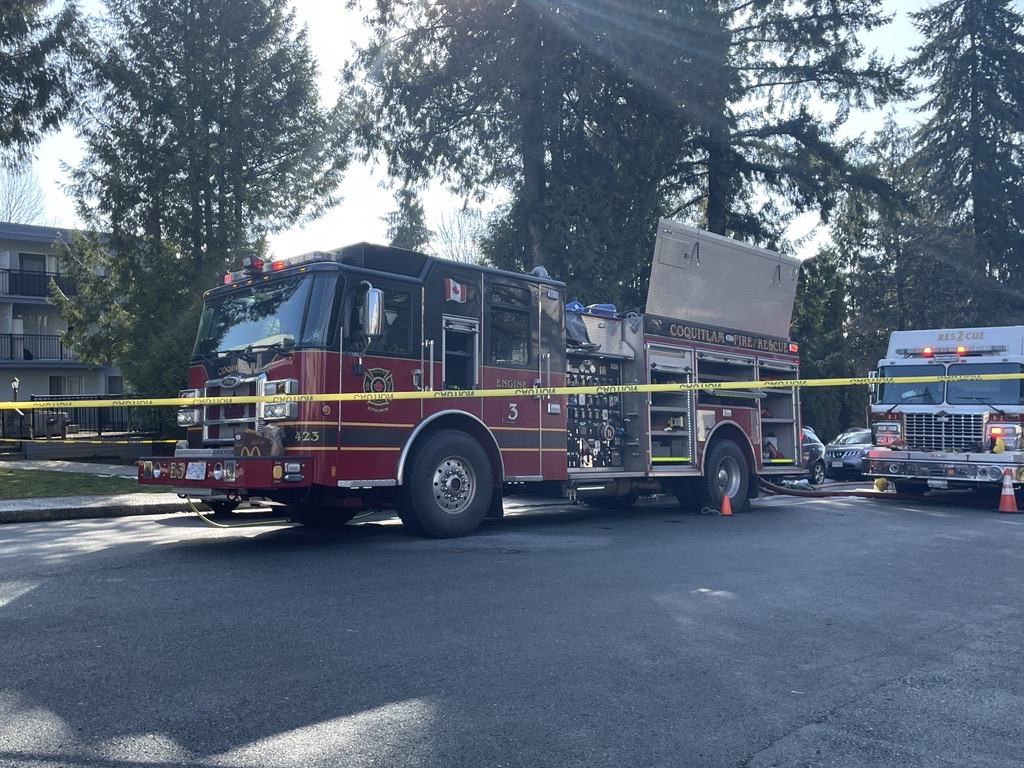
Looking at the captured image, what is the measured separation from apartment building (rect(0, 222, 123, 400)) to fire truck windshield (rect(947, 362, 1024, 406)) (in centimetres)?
3296

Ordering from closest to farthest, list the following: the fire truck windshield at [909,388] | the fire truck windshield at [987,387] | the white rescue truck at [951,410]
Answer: the white rescue truck at [951,410] < the fire truck windshield at [987,387] < the fire truck windshield at [909,388]

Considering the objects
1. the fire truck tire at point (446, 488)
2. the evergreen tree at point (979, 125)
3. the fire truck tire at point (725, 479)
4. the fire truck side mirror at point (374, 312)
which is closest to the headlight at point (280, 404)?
the fire truck side mirror at point (374, 312)

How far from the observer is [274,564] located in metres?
8.12

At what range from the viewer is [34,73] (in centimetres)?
1892

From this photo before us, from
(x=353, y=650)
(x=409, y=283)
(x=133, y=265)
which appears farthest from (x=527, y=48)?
(x=353, y=650)

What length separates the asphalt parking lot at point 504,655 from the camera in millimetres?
3951

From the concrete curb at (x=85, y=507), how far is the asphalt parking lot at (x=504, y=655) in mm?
3495

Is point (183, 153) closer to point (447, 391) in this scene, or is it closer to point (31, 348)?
point (447, 391)

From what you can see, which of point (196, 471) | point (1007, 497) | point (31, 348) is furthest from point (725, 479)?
point (31, 348)

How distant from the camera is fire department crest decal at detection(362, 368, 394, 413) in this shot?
9.23 metres

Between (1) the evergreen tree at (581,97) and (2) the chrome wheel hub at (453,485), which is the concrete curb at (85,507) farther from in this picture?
(1) the evergreen tree at (581,97)

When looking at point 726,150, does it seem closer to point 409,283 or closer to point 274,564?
point 409,283

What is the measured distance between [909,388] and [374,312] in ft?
36.0

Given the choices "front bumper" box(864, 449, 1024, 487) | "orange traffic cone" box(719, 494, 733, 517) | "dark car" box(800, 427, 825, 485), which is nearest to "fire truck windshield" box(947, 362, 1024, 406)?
"front bumper" box(864, 449, 1024, 487)
